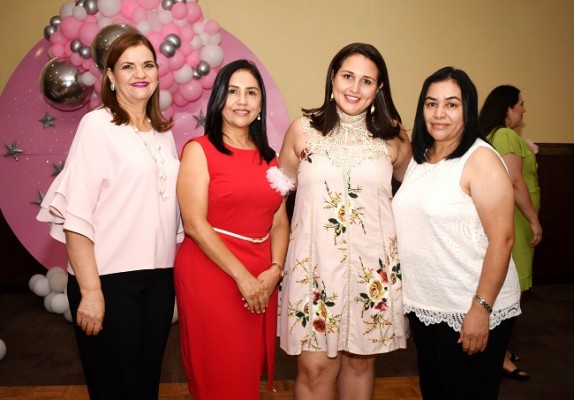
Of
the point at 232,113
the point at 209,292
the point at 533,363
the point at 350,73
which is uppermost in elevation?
the point at 350,73

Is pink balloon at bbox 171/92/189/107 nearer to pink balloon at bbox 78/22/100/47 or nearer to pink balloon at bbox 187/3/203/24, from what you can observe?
pink balloon at bbox 187/3/203/24

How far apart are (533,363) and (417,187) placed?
7.20 feet

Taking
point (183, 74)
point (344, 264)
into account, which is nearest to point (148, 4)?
point (183, 74)

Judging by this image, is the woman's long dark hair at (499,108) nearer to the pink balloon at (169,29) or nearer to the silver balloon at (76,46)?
the pink balloon at (169,29)

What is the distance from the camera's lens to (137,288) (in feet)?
6.10

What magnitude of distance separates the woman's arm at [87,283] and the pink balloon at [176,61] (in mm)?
2279

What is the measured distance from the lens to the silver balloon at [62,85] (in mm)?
3908

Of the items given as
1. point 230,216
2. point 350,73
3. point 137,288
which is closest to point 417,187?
point 350,73

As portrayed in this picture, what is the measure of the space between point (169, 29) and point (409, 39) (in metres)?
2.46

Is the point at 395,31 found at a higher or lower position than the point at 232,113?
higher

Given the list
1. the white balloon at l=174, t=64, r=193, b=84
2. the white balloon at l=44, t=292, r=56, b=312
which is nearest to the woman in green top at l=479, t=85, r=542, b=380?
the white balloon at l=174, t=64, r=193, b=84

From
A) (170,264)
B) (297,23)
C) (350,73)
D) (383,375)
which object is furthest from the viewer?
(297,23)

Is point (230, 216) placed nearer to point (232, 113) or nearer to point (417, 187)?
point (232, 113)

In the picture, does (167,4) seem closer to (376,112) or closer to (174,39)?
(174,39)
